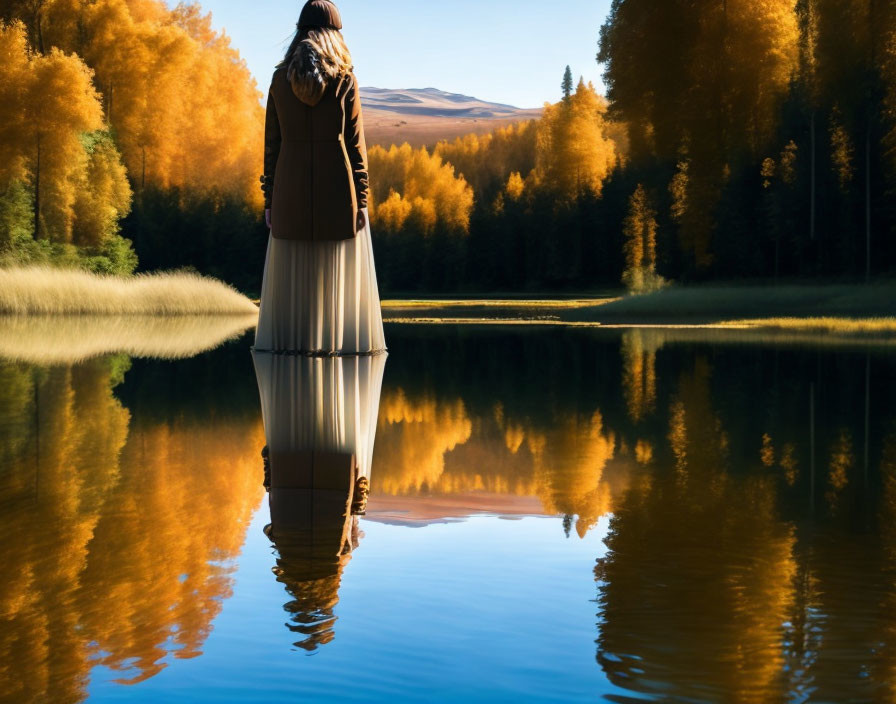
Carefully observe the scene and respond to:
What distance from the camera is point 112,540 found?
12.1ft

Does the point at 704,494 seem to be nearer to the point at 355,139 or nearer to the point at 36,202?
the point at 355,139

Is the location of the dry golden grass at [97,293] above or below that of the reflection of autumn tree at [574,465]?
above

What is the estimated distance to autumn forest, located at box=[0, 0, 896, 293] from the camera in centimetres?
2662

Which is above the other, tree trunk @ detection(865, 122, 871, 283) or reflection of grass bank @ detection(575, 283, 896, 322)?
tree trunk @ detection(865, 122, 871, 283)

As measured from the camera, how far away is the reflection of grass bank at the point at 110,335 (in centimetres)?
1362

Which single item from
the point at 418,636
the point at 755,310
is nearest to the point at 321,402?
the point at 418,636

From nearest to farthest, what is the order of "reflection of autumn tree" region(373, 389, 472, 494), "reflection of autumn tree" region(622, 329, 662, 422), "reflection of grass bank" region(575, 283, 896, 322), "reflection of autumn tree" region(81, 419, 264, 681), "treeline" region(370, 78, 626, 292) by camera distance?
1. "reflection of autumn tree" region(81, 419, 264, 681)
2. "reflection of autumn tree" region(373, 389, 472, 494)
3. "reflection of autumn tree" region(622, 329, 662, 422)
4. "reflection of grass bank" region(575, 283, 896, 322)
5. "treeline" region(370, 78, 626, 292)

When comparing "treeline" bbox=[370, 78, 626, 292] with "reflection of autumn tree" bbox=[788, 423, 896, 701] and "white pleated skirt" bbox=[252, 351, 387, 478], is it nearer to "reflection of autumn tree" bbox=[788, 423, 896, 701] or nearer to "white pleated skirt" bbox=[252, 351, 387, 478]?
"white pleated skirt" bbox=[252, 351, 387, 478]

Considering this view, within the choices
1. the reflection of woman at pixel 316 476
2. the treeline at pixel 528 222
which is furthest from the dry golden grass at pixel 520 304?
the reflection of woman at pixel 316 476

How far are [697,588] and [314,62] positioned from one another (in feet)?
30.4

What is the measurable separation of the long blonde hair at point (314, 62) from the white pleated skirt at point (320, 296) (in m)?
1.47

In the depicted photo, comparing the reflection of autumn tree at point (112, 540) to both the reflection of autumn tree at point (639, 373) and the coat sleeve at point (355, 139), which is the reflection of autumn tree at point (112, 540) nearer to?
the reflection of autumn tree at point (639, 373)

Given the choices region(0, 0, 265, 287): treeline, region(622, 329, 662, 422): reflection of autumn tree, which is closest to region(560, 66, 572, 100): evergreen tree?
region(0, 0, 265, 287): treeline

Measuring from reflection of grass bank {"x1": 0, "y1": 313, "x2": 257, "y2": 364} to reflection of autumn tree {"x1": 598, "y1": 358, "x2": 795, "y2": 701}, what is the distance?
915cm
